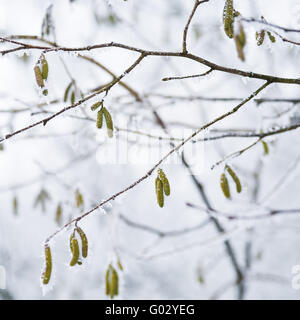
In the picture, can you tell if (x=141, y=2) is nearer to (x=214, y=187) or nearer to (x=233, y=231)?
(x=233, y=231)

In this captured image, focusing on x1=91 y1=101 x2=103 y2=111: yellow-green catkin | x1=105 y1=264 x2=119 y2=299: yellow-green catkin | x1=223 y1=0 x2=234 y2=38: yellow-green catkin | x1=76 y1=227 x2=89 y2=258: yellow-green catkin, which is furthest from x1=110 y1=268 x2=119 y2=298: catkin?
x1=223 y1=0 x2=234 y2=38: yellow-green catkin

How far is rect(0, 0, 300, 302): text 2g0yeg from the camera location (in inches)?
37.4

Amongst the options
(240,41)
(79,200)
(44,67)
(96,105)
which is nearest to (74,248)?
(96,105)

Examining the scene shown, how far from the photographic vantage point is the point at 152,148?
1.61 metres

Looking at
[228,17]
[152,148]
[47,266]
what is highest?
[228,17]

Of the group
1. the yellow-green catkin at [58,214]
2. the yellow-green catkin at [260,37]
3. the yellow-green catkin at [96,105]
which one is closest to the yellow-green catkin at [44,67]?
the yellow-green catkin at [96,105]

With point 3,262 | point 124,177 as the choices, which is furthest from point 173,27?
point 3,262

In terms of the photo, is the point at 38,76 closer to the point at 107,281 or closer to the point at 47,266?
the point at 47,266

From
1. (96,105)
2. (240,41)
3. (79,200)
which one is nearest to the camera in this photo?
(96,105)

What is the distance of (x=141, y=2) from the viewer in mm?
2584

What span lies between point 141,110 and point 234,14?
0.89 metres

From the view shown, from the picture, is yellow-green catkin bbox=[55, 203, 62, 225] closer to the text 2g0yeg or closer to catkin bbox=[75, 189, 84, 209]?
the text 2g0yeg

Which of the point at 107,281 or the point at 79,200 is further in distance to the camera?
the point at 79,200

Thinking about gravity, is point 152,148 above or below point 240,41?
below
